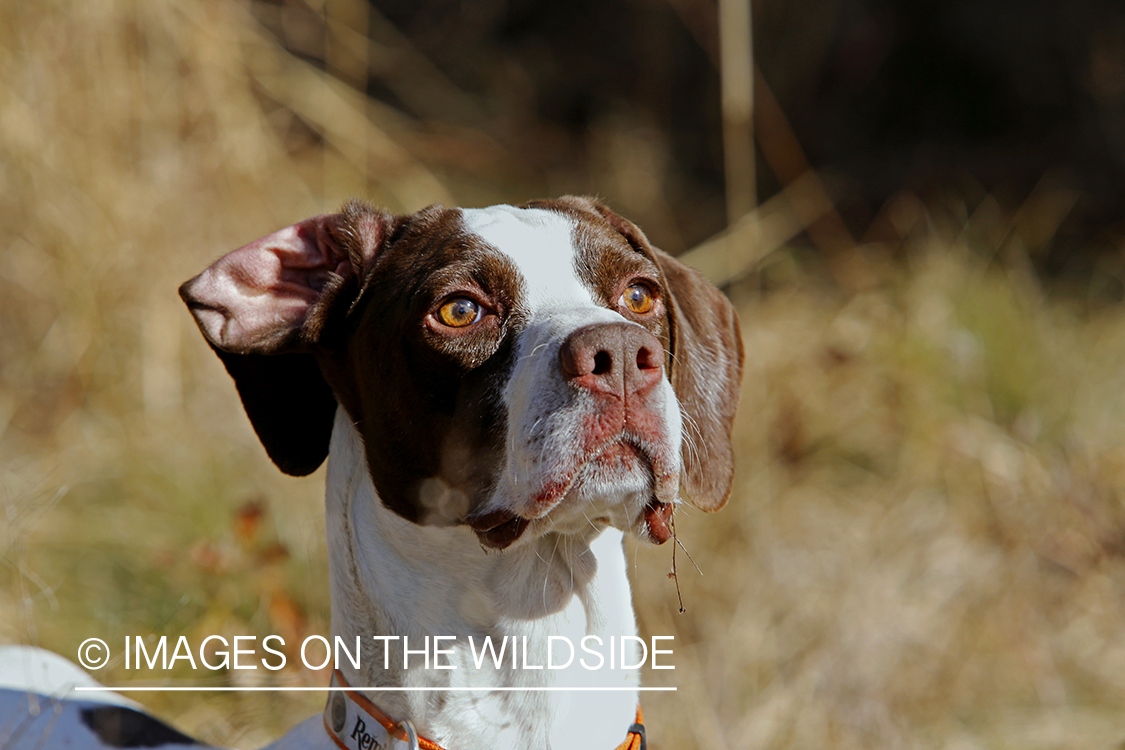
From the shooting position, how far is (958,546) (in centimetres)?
405

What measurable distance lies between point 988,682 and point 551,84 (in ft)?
22.4

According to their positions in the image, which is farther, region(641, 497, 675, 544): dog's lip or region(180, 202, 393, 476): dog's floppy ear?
region(180, 202, 393, 476): dog's floppy ear

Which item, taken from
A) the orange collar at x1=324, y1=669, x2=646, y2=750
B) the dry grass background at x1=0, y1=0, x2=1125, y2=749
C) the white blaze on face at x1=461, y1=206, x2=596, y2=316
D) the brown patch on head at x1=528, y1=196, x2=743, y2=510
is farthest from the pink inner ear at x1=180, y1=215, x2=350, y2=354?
the dry grass background at x1=0, y1=0, x2=1125, y2=749

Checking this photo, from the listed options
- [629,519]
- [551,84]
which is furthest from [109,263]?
[551,84]

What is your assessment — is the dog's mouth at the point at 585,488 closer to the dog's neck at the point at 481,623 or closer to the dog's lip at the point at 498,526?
the dog's lip at the point at 498,526

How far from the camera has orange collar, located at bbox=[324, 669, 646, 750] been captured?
183cm

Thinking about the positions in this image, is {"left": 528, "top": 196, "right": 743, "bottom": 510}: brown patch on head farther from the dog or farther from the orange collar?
the orange collar

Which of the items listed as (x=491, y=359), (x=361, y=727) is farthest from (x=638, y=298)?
(x=361, y=727)

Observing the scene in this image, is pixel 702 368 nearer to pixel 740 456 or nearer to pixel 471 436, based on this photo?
pixel 471 436

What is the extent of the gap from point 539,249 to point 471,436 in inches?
14.4

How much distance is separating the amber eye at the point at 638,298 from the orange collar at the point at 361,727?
0.77 meters

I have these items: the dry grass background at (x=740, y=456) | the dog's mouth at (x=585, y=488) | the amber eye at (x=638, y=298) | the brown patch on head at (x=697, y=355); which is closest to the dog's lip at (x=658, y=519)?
the dog's mouth at (x=585, y=488)

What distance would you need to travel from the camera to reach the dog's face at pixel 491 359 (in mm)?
1655

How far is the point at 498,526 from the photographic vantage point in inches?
69.3
